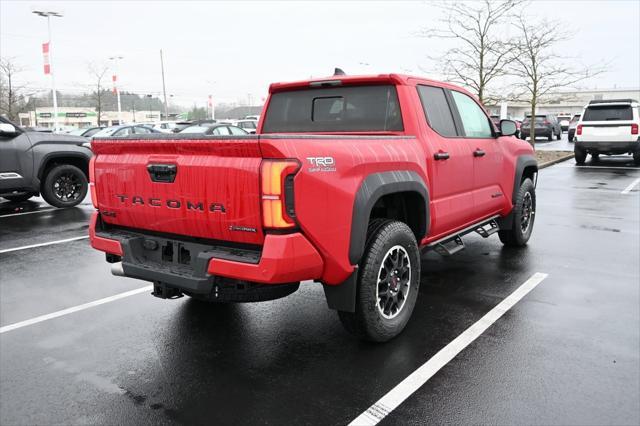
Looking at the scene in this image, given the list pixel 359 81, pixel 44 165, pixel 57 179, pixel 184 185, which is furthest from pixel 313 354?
pixel 57 179

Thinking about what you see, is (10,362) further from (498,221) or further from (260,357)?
(498,221)

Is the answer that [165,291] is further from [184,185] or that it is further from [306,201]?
[306,201]

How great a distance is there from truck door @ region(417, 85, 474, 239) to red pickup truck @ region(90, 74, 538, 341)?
0.06 feet

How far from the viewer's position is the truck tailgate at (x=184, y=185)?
2.94 meters

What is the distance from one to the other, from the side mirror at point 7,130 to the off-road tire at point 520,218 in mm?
8159

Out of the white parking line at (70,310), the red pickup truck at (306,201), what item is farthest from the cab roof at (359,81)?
the white parking line at (70,310)

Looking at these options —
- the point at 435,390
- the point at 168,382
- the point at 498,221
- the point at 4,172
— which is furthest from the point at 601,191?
the point at 4,172

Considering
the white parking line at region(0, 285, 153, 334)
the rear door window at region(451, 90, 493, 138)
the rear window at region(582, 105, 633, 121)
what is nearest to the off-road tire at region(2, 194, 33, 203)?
the white parking line at region(0, 285, 153, 334)

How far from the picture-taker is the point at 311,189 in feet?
9.73

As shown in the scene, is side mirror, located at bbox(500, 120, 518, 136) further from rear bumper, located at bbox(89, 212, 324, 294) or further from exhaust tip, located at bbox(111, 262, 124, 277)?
exhaust tip, located at bbox(111, 262, 124, 277)

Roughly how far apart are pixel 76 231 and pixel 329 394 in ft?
20.7

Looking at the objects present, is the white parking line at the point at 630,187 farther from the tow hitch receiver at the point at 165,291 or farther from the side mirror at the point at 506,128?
the tow hitch receiver at the point at 165,291

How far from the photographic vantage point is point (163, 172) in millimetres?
3279

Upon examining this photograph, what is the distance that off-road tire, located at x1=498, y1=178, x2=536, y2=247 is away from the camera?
248 inches
